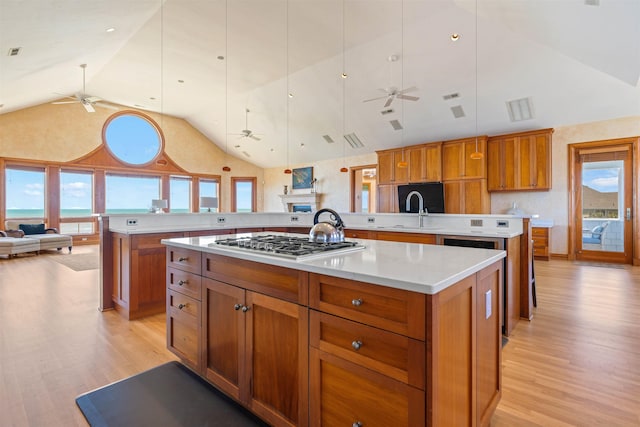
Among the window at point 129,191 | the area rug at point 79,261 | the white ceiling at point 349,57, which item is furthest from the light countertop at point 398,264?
the window at point 129,191

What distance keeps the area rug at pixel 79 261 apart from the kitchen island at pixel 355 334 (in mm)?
5397

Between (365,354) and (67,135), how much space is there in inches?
420

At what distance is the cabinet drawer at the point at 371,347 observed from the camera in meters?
0.99

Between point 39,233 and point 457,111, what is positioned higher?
point 457,111

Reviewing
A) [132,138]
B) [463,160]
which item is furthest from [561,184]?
[132,138]

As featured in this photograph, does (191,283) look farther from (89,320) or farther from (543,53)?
(543,53)

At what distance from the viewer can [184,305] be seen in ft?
6.66

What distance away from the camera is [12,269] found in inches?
221

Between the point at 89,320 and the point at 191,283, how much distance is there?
2.04 meters

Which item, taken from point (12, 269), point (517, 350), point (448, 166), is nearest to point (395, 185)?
point (448, 166)

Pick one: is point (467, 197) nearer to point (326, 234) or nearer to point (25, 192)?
point (326, 234)

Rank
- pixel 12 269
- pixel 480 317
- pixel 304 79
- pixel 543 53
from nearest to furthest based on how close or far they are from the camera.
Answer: pixel 480 317
pixel 543 53
pixel 12 269
pixel 304 79

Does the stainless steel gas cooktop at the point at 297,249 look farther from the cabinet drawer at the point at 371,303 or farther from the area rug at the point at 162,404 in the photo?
the area rug at the point at 162,404

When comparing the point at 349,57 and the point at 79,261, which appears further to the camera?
the point at 79,261
